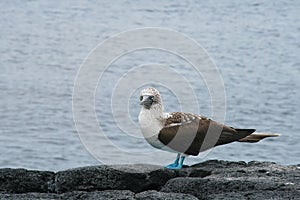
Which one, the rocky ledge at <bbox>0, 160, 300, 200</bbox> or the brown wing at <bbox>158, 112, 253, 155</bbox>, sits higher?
the brown wing at <bbox>158, 112, 253, 155</bbox>

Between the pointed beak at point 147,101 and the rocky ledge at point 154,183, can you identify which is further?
the pointed beak at point 147,101

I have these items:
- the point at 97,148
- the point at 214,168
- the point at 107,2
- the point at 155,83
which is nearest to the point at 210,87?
the point at 155,83

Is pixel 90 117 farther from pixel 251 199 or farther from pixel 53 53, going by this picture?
pixel 251 199

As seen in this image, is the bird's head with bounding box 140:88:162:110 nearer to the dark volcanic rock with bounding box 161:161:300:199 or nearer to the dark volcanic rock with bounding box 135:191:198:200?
the dark volcanic rock with bounding box 161:161:300:199

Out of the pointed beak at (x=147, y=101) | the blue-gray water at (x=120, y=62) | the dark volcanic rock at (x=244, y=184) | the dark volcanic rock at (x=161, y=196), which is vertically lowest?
the dark volcanic rock at (x=161, y=196)

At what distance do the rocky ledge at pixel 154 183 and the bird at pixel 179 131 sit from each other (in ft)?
1.29

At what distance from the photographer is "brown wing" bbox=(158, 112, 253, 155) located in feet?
19.1

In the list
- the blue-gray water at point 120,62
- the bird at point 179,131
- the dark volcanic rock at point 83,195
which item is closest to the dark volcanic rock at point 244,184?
the dark volcanic rock at point 83,195

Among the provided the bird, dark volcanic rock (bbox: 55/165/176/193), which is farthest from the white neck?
dark volcanic rock (bbox: 55/165/176/193)

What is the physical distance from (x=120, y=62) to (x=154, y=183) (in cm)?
1076

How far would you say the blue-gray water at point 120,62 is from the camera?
1143 cm

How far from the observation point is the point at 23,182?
5.07 meters

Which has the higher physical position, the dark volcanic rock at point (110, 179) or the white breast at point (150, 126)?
the white breast at point (150, 126)

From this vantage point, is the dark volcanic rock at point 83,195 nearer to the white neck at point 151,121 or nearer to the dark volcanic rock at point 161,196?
the dark volcanic rock at point 161,196
